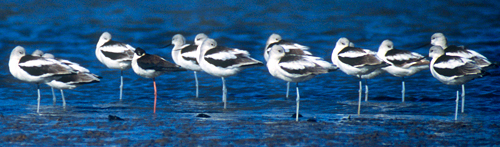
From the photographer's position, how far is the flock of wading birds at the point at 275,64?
10234mm

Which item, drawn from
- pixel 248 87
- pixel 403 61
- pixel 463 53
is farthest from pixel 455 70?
pixel 248 87

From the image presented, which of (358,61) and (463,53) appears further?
(463,53)

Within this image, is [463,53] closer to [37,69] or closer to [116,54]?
[116,54]

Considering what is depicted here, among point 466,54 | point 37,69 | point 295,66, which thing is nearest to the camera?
point 295,66

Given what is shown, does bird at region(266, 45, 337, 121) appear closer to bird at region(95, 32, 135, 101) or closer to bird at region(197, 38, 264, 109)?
bird at region(197, 38, 264, 109)

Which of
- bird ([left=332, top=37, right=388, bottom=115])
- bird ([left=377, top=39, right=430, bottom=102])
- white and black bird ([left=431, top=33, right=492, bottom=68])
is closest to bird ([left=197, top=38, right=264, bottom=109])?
bird ([left=332, top=37, right=388, bottom=115])

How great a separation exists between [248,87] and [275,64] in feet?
13.0

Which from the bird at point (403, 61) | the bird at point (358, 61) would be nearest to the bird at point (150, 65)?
the bird at point (358, 61)

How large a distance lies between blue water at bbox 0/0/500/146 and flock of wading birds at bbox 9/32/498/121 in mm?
564

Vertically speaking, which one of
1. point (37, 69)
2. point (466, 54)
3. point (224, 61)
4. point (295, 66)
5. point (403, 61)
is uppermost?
point (466, 54)

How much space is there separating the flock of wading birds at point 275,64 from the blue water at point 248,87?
0.56 meters

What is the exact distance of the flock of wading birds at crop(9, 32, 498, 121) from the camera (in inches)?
403

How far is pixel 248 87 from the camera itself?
557 inches

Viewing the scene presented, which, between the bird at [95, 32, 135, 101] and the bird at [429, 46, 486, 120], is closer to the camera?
the bird at [429, 46, 486, 120]
